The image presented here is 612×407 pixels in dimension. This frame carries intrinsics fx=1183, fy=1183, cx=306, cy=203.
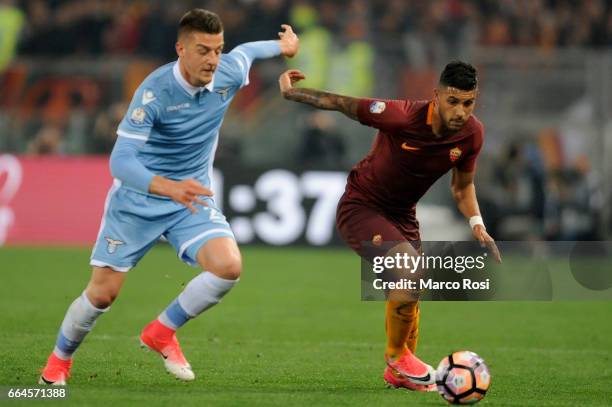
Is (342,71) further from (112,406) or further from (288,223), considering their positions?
(112,406)

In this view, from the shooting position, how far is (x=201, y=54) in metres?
7.64

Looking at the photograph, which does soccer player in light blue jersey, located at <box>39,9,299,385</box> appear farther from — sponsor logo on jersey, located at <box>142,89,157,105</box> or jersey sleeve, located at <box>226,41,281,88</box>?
jersey sleeve, located at <box>226,41,281,88</box>

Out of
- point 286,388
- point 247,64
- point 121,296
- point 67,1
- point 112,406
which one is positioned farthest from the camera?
point 67,1

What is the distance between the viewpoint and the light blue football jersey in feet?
24.7

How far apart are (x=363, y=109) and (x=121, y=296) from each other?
21.7 ft

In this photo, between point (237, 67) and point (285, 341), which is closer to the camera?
point (237, 67)

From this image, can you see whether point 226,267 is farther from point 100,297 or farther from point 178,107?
point 178,107

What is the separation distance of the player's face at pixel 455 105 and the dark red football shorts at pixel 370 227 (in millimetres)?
884

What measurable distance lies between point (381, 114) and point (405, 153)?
1.18 ft

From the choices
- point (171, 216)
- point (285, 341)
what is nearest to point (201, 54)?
point (171, 216)

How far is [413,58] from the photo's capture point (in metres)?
19.5

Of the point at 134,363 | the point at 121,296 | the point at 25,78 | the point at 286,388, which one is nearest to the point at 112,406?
the point at 286,388

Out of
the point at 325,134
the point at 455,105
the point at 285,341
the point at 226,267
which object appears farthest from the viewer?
the point at 325,134

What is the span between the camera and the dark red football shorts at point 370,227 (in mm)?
8242
